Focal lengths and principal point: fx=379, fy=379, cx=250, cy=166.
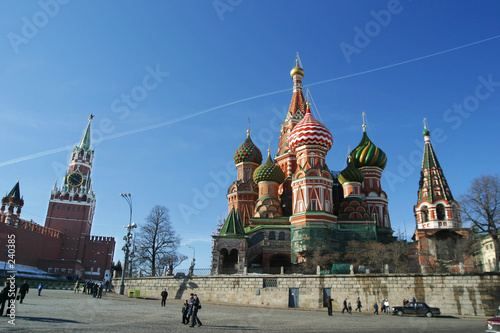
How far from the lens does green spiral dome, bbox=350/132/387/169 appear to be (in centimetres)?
4938

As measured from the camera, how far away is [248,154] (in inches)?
2067

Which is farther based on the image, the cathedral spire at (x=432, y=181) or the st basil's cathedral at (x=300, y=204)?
the cathedral spire at (x=432, y=181)

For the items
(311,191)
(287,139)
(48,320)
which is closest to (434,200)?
(311,191)

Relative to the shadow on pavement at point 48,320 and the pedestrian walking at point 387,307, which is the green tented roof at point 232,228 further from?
the shadow on pavement at point 48,320

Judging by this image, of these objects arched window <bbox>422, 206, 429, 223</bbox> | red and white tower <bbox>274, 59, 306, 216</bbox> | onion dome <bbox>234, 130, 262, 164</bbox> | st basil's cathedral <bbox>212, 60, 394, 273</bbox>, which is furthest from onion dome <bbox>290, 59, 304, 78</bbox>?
arched window <bbox>422, 206, 429, 223</bbox>

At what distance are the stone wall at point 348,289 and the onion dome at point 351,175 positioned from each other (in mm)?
21795

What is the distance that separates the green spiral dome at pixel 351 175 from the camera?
1859 inches

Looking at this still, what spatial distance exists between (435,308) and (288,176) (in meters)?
28.9

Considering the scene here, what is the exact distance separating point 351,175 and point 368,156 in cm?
433

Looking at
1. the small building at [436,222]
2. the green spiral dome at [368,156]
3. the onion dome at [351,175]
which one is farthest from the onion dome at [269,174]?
the small building at [436,222]

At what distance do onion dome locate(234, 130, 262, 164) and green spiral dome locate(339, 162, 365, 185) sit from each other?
11.9 metres

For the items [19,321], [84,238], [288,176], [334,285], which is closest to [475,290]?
[334,285]

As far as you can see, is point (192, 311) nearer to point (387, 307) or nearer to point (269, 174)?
point (387, 307)

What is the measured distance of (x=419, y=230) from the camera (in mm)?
43531
